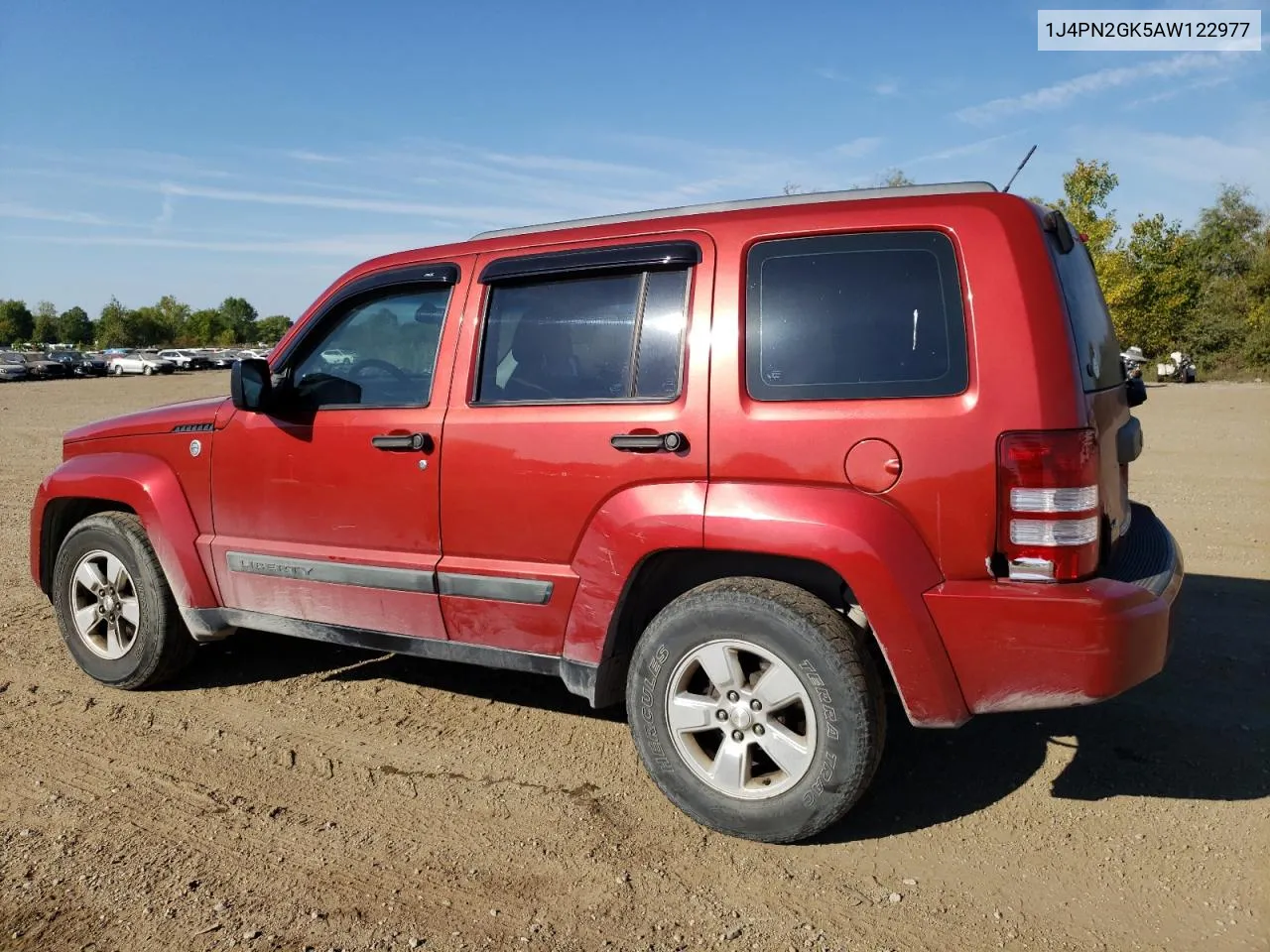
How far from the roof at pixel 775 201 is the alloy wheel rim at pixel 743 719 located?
1.49 meters

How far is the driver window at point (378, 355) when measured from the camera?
3924mm

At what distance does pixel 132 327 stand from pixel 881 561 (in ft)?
450

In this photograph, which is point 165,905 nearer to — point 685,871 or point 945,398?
point 685,871

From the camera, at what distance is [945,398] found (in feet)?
9.55

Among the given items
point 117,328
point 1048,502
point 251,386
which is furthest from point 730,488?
point 117,328

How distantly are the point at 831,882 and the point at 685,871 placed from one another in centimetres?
44

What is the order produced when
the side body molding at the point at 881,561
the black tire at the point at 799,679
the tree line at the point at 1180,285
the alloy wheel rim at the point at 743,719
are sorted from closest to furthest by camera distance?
the side body molding at the point at 881,561 < the black tire at the point at 799,679 < the alloy wheel rim at the point at 743,719 < the tree line at the point at 1180,285

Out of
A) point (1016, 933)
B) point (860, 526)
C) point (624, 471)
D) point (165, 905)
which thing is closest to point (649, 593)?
point (624, 471)

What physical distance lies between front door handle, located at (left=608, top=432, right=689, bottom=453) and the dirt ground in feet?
4.19

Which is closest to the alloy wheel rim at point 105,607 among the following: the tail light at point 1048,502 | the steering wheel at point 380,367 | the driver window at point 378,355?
the driver window at point 378,355

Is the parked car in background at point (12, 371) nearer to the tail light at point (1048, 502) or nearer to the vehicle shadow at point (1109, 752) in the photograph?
the vehicle shadow at point (1109, 752)

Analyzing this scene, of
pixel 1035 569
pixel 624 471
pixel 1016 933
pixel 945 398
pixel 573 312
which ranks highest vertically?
pixel 573 312

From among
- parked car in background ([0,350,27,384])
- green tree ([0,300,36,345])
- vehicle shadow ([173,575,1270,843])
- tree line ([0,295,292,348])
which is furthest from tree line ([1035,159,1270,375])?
green tree ([0,300,36,345])

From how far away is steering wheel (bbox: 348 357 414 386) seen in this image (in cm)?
395
